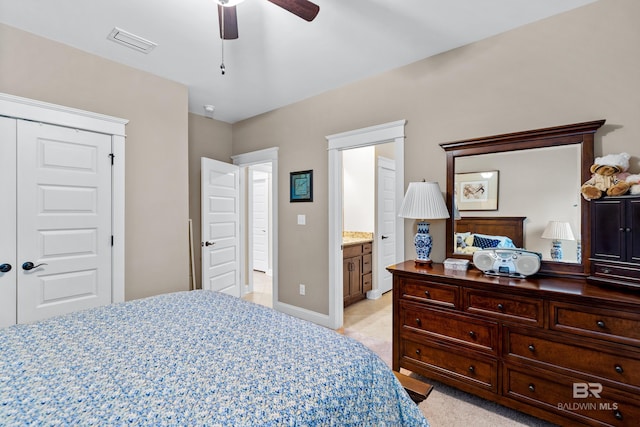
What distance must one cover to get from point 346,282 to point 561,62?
3.00 m

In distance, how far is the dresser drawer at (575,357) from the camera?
1555 mm

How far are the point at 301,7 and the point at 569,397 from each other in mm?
2618

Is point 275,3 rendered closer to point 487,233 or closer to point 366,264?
point 487,233

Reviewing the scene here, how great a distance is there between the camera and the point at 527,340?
5.99ft

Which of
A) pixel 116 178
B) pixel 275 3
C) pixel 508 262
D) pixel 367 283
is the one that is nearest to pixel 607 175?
pixel 508 262

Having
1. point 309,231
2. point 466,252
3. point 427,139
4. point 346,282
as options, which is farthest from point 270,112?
point 466,252

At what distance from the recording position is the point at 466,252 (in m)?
2.43

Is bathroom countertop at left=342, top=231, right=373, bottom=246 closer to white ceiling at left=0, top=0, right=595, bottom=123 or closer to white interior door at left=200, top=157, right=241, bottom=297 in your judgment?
white interior door at left=200, top=157, right=241, bottom=297

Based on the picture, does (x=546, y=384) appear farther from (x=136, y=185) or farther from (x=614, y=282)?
(x=136, y=185)

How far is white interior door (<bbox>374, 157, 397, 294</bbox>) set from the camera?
448 centimetres

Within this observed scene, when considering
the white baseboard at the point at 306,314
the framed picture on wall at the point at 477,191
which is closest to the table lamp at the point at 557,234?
the framed picture on wall at the point at 477,191

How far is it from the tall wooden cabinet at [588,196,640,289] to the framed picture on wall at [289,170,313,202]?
2.50m

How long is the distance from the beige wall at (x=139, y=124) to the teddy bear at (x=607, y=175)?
3.42 meters

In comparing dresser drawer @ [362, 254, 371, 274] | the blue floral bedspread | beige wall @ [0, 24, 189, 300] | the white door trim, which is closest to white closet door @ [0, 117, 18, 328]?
beige wall @ [0, 24, 189, 300]
